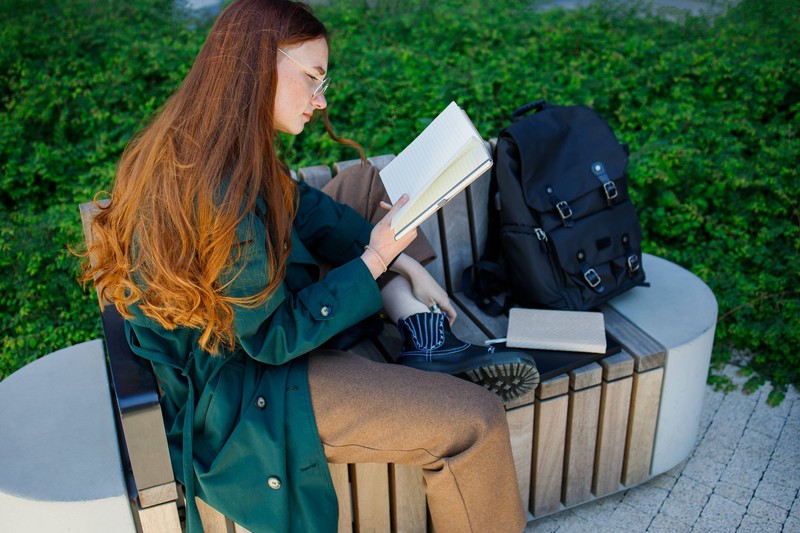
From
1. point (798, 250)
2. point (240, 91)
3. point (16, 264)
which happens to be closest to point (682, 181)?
point (798, 250)

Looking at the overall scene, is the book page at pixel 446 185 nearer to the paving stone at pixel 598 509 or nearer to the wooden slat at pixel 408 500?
the wooden slat at pixel 408 500

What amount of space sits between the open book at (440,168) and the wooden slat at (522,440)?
0.75 m

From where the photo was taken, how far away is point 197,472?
1978 mm

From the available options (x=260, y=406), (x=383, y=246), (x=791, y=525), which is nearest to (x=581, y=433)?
(x=791, y=525)

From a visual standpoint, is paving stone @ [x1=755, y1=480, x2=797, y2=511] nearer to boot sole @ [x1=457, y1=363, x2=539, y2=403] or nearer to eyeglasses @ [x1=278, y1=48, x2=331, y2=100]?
boot sole @ [x1=457, y1=363, x2=539, y2=403]

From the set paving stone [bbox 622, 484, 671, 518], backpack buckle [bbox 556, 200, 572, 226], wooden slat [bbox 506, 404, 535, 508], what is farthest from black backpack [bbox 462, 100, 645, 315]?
paving stone [bbox 622, 484, 671, 518]

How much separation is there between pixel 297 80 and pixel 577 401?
4.31ft

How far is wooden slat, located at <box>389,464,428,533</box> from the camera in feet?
7.72

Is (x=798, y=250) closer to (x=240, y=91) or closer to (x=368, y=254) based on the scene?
(x=368, y=254)

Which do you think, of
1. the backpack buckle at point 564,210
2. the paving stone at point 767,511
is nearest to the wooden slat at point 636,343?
the backpack buckle at point 564,210

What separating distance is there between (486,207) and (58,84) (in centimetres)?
284

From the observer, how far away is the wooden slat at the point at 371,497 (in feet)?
7.50

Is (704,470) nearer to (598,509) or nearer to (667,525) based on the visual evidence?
(667,525)

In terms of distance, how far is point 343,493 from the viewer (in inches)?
89.8
